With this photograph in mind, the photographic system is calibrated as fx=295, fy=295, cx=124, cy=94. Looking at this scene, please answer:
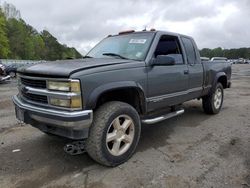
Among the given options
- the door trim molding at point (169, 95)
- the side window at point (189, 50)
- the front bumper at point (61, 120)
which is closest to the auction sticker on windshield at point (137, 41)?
the door trim molding at point (169, 95)

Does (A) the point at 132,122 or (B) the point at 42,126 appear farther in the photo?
(A) the point at 132,122

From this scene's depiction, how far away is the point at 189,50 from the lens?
619 cm

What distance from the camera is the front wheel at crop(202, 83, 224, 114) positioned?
23.3 feet

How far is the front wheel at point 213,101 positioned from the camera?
7.10 m

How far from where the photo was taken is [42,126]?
4035 millimetres

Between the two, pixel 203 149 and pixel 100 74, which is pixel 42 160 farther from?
pixel 203 149

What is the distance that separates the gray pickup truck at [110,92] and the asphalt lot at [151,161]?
0.34 metres

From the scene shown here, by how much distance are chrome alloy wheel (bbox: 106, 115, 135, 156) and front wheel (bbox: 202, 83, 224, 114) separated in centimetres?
335

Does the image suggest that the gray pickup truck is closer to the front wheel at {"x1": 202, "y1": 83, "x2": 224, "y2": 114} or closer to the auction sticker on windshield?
the auction sticker on windshield

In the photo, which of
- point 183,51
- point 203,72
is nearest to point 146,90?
point 183,51

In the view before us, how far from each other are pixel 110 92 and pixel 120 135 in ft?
2.07

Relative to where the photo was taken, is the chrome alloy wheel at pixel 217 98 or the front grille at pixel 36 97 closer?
the front grille at pixel 36 97

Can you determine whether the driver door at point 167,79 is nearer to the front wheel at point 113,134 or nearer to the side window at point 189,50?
the side window at point 189,50

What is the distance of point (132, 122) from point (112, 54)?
1.38 meters
